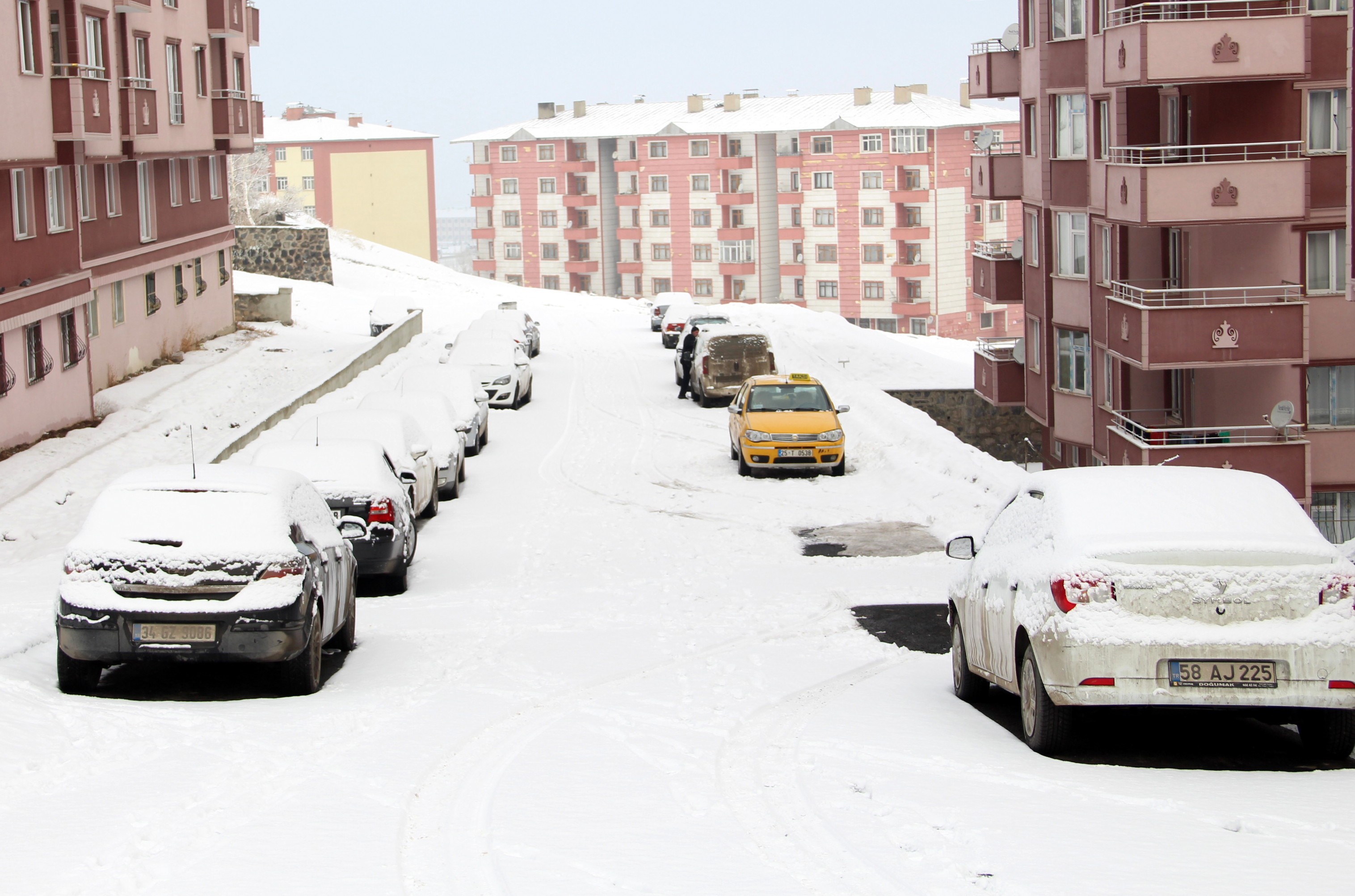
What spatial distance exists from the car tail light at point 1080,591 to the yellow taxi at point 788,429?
53.7ft

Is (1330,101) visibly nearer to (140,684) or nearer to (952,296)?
(140,684)

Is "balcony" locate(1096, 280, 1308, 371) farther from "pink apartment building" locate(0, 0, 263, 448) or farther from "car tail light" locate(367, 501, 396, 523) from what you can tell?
"pink apartment building" locate(0, 0, 263, 448)

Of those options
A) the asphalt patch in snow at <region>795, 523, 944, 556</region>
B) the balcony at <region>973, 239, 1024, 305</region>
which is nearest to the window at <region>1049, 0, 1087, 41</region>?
the balcony at <region>973, 239, 1024, 305</region>

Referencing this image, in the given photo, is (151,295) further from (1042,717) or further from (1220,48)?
(1042,717)

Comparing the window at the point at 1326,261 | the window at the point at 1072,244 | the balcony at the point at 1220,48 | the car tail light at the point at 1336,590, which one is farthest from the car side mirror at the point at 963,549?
the window at the point at 1072,244

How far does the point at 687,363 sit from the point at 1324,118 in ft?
49.9

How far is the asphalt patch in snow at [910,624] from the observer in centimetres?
1256

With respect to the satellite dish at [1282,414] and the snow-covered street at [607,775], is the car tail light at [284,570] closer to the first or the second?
the snow-covered street at [607,775]

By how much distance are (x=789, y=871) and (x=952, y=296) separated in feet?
310

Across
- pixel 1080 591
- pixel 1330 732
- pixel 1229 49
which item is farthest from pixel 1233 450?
pixel 1080 591

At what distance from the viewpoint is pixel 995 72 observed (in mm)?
34906

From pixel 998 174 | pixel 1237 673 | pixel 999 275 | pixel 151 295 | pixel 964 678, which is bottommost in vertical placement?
pixel 964 678

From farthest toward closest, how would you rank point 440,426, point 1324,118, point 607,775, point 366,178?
1. point 366,178
2. point 1324,118
3. point 440,426
4. point 607,775

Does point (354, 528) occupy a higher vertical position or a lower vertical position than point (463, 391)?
lower
